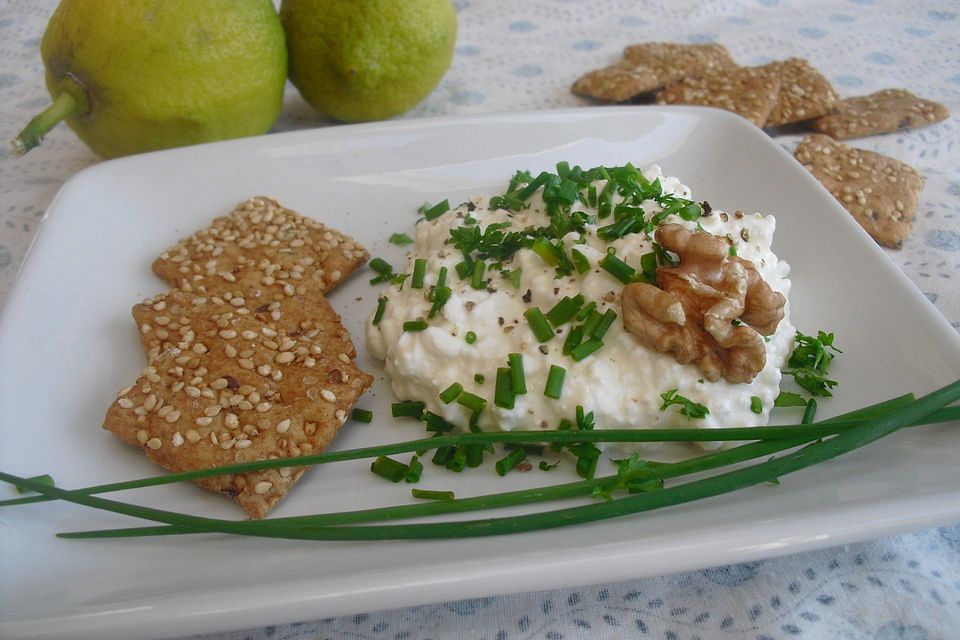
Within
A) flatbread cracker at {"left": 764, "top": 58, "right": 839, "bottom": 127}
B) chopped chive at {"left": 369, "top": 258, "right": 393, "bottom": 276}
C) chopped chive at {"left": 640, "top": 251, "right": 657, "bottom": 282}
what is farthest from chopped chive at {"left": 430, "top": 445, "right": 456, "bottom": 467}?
flatbread cracker at {"left": 764, "top": 58, "right": 839, "bottom": 127}

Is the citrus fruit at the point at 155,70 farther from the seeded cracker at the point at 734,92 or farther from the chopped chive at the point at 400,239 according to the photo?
the seeded cracker at the point at 734,92

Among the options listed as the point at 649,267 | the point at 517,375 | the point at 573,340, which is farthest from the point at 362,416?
the point at 649,267

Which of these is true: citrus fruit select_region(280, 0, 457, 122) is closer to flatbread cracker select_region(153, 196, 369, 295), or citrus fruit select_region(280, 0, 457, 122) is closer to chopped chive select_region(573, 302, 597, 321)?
flatbread cracker select_region(153, 196, 369, 295)

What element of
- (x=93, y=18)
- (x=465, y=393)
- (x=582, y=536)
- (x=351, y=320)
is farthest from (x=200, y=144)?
(x=582, y=536)

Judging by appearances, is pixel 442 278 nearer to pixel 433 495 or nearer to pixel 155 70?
pixel 433 495

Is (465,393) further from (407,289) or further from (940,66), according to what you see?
(940,66)

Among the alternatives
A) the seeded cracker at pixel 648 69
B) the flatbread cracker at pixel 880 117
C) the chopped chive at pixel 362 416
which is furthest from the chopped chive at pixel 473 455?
the flatbread cracker at pixel 880 117
